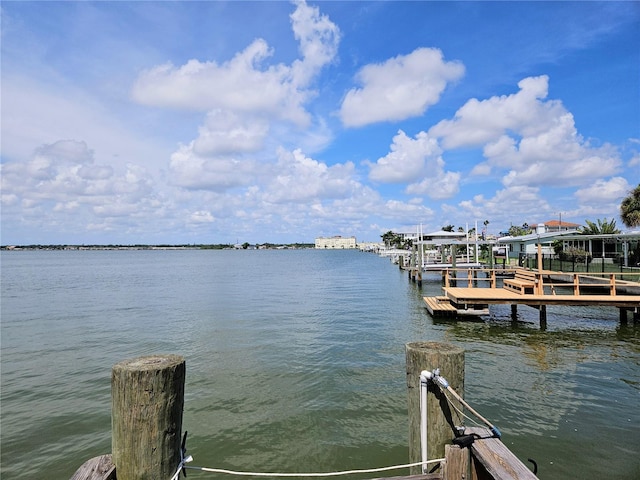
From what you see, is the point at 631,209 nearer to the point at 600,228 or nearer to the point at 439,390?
the point at 600,228

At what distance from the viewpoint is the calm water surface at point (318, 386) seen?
266 inches

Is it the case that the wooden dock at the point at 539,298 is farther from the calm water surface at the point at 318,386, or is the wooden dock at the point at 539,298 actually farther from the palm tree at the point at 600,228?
the palm tree at the point at 600,228

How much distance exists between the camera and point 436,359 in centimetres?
308

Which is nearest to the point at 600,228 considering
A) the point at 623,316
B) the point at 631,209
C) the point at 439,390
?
the point at 631,209

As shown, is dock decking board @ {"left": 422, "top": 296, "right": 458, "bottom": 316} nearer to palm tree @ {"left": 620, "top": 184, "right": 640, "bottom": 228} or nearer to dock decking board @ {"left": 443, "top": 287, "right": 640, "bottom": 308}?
dock decking board @ {"left": 443, "top": 287, "right": 640, "bottom": 308}

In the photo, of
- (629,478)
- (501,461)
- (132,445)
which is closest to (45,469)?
(132,445)

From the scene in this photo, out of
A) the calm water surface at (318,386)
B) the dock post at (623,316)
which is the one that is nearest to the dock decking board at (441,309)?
the calm water surface at (318,386)

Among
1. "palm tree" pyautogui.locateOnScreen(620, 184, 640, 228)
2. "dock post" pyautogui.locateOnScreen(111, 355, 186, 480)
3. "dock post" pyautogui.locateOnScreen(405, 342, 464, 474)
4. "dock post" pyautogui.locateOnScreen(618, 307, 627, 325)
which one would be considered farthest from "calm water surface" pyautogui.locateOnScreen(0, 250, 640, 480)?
"palm tree" pyautogui.locateOnScreen(620, 184, 640, 228)

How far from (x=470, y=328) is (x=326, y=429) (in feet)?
35.3

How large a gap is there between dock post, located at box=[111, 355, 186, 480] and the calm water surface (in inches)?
156

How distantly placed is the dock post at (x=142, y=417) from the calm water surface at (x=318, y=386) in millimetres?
3959

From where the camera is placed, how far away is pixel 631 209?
33531 millimetres

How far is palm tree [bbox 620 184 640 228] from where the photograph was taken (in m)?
32.8

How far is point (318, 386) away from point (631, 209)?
3625cm
